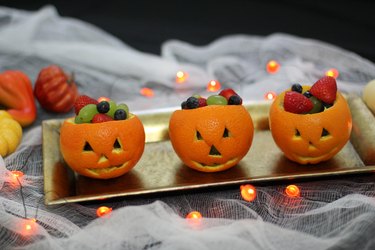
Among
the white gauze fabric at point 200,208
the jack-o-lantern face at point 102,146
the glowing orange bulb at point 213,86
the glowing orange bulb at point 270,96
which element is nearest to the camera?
the white gauze fabric at point 200,208

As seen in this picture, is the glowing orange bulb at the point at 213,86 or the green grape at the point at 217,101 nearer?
the green grape at the point at 217,101

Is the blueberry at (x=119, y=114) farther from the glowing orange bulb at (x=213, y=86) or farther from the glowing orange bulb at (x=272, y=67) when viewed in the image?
the glowing orange bulb at (x=272, y=67)

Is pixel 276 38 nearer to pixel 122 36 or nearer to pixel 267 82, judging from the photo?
pixel 267 82

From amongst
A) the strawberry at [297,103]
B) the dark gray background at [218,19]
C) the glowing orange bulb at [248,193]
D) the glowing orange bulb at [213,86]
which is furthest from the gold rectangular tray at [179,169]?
the dark gray background at [218,19]

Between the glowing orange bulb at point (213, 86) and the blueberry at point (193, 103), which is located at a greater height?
the blueberry at point (193, 103)

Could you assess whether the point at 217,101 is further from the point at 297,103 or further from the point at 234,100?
the point at 297,103
